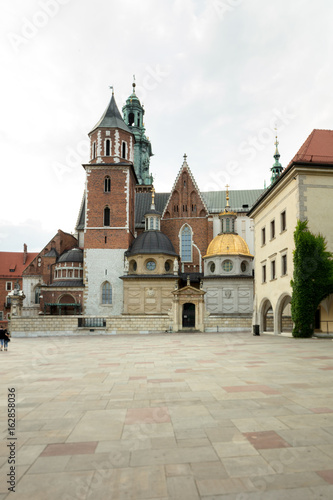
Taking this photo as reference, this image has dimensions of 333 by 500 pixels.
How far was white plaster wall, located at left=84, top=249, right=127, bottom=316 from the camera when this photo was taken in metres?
48.0

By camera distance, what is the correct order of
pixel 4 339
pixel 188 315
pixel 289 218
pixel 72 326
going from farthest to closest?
pixel 188 315
pixel 72 326
pixel 289 218
pixel 4 339

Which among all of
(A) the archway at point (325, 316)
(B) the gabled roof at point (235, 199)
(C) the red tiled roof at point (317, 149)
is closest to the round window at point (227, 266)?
(B) the gabled roof at point (235, 199)

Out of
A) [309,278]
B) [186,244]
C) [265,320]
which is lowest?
[265,320]

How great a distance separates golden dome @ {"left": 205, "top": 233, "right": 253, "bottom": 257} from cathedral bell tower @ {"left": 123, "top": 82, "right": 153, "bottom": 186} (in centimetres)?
3134

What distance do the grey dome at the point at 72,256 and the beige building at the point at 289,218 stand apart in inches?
1055

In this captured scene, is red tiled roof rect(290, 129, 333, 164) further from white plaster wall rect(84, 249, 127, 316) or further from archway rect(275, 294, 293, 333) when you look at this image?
white plaster wall rect(84, 249, 127, 316)

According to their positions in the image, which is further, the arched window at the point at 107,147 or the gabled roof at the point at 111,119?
the gabled roof at the point at 111,119

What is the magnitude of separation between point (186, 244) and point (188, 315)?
16.8 metres

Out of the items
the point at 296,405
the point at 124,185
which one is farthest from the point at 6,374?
the point at 124,185

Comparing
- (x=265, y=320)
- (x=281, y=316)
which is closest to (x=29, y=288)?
(x=265, y=320)

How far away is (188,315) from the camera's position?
1602 inches

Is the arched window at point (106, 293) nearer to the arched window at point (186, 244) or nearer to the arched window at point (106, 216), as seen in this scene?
the arched window at point (106, 216)

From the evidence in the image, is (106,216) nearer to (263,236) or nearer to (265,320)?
(263,236)

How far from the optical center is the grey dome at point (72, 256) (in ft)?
173
